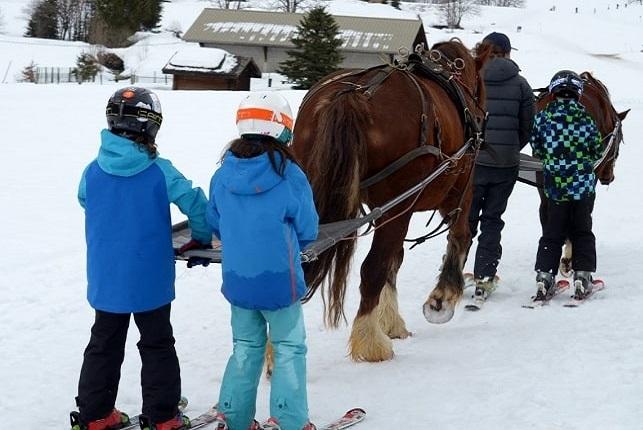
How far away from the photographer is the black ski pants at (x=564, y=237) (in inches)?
261

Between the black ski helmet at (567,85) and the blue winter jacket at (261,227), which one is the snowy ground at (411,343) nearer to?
the blue winter jacket at (261,227)

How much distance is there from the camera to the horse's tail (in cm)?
433

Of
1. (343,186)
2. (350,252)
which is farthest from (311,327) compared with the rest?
(343,186)

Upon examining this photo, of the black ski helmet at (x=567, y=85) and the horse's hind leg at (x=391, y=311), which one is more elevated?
the black ski helmet at (x=567, y=85)

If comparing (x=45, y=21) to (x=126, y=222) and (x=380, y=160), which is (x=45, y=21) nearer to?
(x=380, y=160)

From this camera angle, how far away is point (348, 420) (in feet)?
13.0

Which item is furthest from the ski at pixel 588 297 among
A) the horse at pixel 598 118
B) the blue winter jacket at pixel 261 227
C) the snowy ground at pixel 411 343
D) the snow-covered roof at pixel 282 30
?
the snow-covered roof at pixel 282 30

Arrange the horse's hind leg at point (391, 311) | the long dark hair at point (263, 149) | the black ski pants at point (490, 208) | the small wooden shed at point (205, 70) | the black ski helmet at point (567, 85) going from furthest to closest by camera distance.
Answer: the small wooden shed at point (205, 70) → the black ski pants at point (490, 208) → the black ski helmet at point (567, 85) → the horse's hind leg at point (391, 311) → the long dark hair at point (263, 149)

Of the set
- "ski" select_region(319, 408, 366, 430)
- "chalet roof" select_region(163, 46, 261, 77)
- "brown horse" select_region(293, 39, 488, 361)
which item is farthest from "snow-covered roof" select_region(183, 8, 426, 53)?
"ski" select_region(319, 408, 366, 430)

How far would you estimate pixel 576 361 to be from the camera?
488 centimetres

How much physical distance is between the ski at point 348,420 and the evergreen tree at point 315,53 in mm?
34548

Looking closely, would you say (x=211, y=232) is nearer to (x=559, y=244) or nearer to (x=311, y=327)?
(x=311, y=327)

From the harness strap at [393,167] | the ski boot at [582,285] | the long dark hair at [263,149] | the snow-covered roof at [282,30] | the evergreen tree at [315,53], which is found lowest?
the ski boot at [582,285]

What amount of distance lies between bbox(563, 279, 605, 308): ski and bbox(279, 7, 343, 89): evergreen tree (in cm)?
3185
